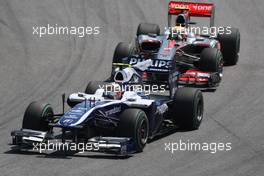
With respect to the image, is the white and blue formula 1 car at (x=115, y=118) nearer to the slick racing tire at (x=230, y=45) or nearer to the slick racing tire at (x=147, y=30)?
the slick racing tire at (x=230, y=45)

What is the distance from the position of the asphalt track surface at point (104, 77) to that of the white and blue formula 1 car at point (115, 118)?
376mm

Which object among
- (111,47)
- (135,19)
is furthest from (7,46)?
(135,19)

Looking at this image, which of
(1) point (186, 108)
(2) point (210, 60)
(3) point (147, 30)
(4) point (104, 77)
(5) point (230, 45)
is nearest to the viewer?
(1) point (186, 108)

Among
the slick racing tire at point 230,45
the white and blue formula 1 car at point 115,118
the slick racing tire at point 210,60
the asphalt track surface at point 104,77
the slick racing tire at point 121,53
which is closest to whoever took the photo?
the asphalt track surface at point 104,77

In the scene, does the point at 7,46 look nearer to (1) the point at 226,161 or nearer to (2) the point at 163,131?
(2) the point at 163,131

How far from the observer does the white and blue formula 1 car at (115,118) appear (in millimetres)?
20562

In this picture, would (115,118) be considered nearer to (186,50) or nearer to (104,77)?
(104,77)

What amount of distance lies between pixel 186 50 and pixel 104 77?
270 centimetres

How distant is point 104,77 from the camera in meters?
28.8

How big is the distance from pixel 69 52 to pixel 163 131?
31.7 ft

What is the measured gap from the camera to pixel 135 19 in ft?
116

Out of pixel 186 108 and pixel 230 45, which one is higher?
pixel 230 45

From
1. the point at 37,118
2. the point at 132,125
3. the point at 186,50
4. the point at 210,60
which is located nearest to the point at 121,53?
the point at 186,50

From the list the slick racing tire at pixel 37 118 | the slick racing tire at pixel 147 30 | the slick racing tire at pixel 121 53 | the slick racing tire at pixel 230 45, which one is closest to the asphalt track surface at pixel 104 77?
the slick racing tire at pixel 230 45
